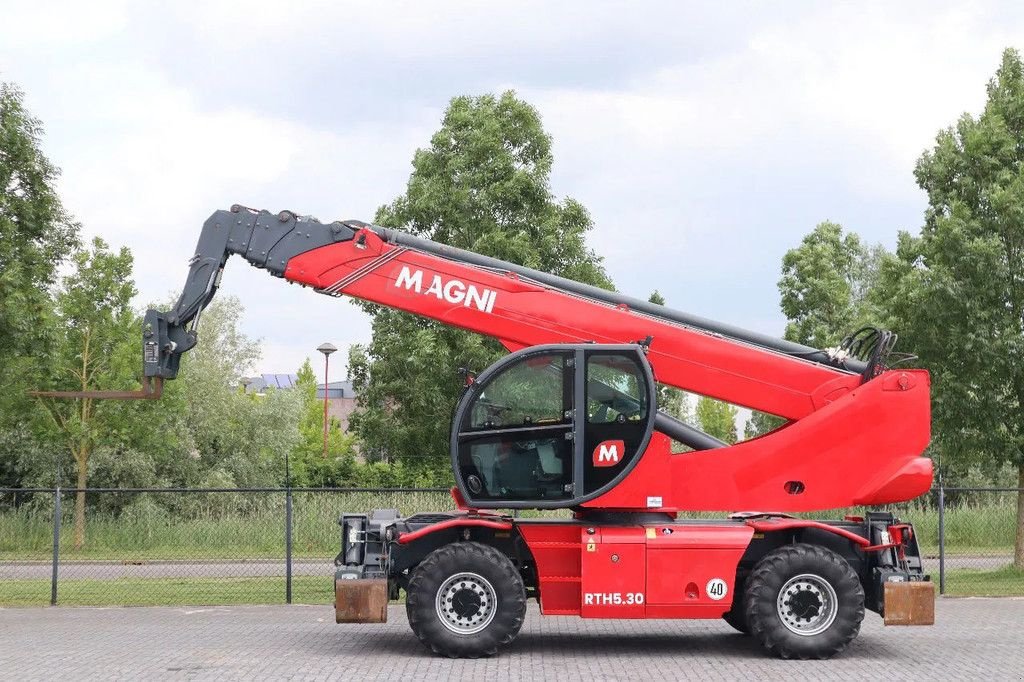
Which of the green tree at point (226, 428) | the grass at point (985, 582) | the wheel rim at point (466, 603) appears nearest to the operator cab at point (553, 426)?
the wheel rim at point (466, 603)

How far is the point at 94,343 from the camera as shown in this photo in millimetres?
30625

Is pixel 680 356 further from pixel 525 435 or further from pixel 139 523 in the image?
pixel 139 523

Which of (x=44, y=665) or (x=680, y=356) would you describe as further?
(x=680, y=356)

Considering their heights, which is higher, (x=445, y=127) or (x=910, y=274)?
(x=445, y=127)

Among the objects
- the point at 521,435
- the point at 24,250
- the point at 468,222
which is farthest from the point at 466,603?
the point at 468,222

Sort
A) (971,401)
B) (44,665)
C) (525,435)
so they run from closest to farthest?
(44,665) < (525,435) < (971,401)

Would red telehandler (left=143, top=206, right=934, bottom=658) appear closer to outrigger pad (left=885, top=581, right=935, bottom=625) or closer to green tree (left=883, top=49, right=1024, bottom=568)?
outrigger pad (left=885, top=581, right=935, bottom=625)

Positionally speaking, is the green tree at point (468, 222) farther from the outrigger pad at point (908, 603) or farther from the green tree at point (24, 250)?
the outrigger pad at point (908, 603)

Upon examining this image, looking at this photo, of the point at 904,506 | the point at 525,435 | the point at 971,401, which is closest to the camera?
the point at 525,435

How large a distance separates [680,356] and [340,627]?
212 inches

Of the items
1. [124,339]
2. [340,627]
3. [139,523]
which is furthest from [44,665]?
[124,339]

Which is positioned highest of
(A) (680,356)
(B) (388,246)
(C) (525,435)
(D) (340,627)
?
(B) (388,246)

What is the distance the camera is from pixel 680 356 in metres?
14.1

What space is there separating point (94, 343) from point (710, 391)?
20189 millimetres
